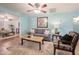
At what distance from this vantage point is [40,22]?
2.66 meters

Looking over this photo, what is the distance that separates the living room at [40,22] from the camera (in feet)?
8.41

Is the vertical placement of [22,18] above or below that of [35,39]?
above

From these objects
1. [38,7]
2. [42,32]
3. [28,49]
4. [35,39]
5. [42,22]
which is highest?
[38,7]

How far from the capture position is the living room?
256 centimetres

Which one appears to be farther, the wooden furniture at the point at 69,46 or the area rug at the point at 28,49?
the area rug at the point at 28,49

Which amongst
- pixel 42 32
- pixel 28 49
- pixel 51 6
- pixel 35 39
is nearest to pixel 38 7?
pixel 51 6

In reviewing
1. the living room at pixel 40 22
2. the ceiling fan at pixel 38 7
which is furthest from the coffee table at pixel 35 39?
the ceiling fan at pixel 38 7

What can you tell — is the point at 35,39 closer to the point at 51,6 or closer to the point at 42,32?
the point at 42,32

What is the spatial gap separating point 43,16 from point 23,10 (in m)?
0.43

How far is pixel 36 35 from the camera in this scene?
2.68 metres

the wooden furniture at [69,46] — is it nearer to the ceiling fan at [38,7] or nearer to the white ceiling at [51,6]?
the white ceiling at [51,6]

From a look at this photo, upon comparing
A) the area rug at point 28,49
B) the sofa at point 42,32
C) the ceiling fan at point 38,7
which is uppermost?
the ceiling fan at point 38,7
